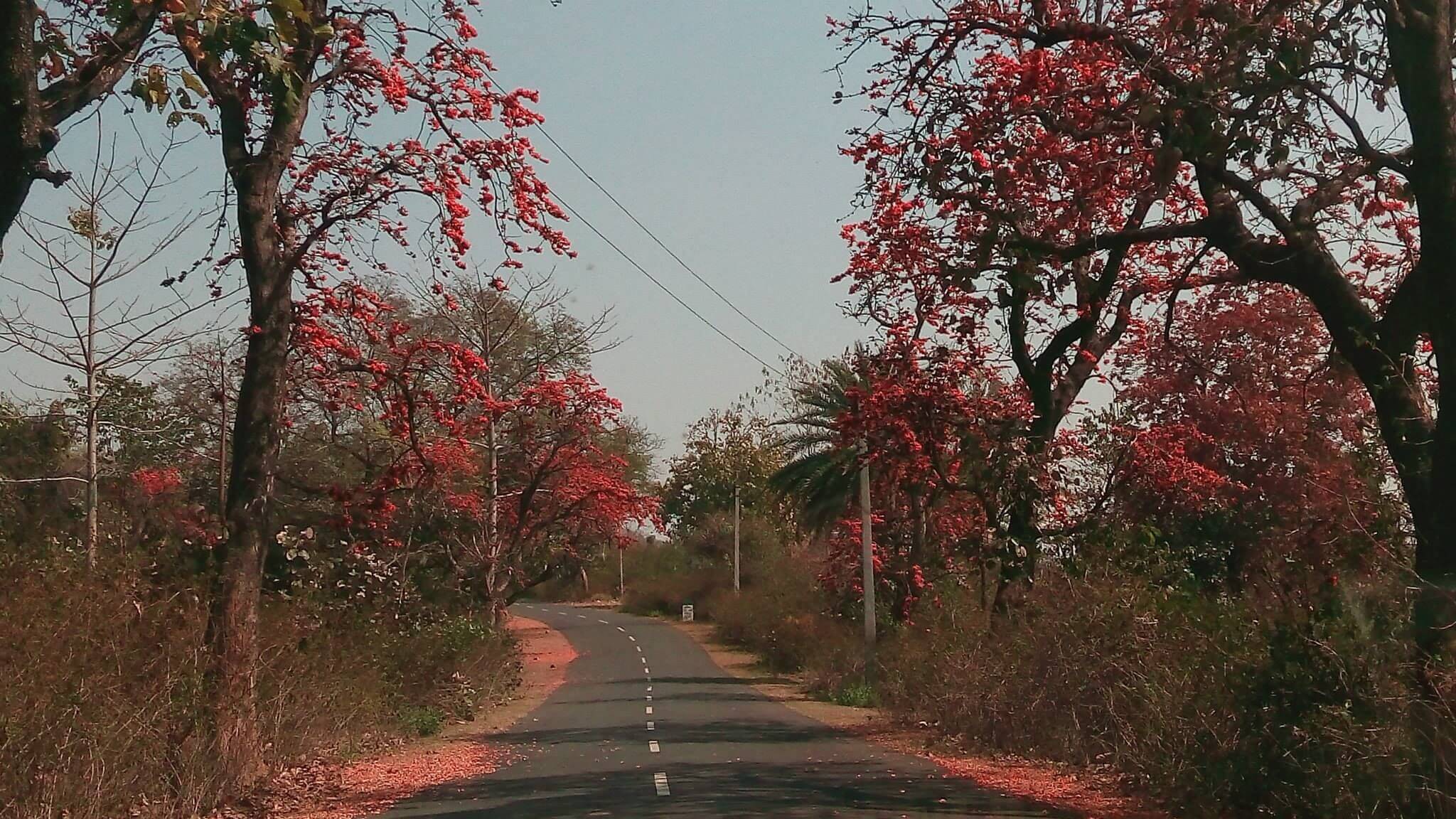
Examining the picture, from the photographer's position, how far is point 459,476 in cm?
3909

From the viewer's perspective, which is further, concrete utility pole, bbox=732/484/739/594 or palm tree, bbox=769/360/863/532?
concrete utility pole, bbox=732/484/739/594

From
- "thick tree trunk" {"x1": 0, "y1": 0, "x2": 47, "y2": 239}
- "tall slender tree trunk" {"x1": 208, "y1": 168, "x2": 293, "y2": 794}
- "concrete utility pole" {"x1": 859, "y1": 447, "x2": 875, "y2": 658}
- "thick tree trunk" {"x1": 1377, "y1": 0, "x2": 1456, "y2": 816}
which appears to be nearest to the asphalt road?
"concrete utility pole" {"x1": 859, "y1": 447, "x2": 875, "y2": 658}

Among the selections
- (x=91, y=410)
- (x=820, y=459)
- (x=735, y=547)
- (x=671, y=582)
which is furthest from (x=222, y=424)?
(x=671, y=582)

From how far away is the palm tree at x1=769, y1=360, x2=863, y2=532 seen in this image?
118ft

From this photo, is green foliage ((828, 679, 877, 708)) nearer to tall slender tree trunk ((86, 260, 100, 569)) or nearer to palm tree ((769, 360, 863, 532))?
palm tree ((769, 360, 863, 532))

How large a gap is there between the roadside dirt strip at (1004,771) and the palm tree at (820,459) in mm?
5484

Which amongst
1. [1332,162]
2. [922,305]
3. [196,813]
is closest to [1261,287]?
[922,305]

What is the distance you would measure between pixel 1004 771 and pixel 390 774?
7.76 metres

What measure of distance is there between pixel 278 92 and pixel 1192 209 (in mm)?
11542

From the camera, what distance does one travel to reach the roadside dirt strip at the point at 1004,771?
46.3 feet

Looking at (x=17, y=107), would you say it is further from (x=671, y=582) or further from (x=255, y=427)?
(x=671, y=582)

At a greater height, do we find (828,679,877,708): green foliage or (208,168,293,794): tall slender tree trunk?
(208,168,293,794): tall slender tree trunk

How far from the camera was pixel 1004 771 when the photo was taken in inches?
697

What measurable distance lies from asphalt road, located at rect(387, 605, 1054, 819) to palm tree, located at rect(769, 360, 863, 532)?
224 inches
